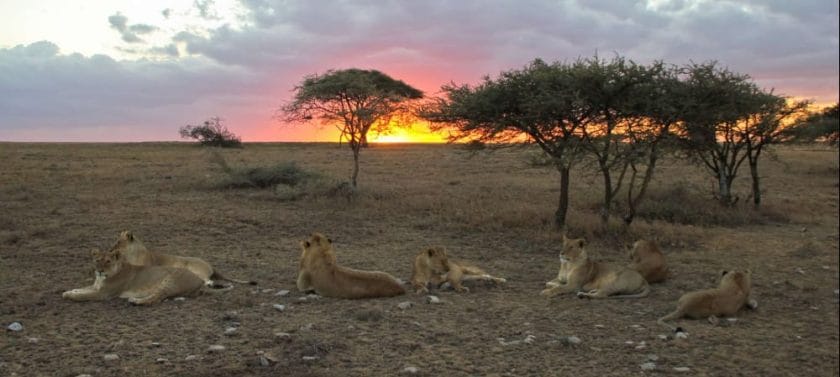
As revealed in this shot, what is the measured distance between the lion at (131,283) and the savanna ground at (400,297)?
0.55 feet

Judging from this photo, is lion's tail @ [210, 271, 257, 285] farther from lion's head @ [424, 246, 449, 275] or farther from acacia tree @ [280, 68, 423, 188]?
acacia tree @ [280, 68, 423, 188]

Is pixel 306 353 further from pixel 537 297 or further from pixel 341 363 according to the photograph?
pixel 537 297

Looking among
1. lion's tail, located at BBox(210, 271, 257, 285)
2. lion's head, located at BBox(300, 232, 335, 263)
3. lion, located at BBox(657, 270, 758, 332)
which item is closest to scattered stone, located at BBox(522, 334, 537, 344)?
lion, located at BBox(657, 270, 758, 332)

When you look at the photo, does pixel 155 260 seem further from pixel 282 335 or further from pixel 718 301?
pixel 718 301

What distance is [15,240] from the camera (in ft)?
37.7

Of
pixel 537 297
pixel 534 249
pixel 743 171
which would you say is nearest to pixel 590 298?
pixel 537 297

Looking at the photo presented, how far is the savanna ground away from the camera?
19.2 feet

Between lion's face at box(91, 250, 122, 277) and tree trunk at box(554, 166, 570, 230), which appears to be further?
tree trunk at box(554, 166, 570, 230)

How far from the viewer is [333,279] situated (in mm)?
7957

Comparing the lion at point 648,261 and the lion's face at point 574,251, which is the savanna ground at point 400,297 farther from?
the lion's face at point 574,251

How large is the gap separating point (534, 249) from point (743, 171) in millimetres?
26580

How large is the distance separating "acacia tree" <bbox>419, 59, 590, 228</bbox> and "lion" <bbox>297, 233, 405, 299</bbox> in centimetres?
632

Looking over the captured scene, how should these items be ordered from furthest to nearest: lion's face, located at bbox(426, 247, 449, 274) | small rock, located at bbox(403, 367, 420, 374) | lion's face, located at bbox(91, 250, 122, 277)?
lion's face, located at bbox(426, 247, 449, 274) < lion's face, located at bbox(91, 250, 122, 277) < small rock, located at bbox(403, 367, 420, 374)

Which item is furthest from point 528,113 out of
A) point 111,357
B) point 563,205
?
point 111,357
